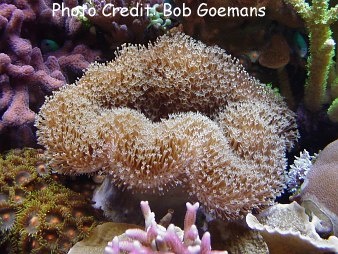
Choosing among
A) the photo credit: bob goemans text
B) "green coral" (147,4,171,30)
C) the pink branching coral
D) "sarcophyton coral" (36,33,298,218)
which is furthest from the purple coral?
the pink branching coral

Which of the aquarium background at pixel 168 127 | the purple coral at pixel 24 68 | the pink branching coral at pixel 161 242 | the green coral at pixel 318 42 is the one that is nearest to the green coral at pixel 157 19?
the aquarium background at pixel 168 127

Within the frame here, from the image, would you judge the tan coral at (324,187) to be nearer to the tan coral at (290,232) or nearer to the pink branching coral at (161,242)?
the tan coral at (290,232)

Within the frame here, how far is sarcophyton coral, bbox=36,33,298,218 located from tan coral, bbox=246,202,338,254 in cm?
9

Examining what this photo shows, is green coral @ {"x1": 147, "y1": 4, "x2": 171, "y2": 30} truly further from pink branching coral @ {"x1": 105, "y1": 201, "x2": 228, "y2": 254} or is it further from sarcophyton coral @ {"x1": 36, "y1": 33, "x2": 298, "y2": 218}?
pink branching coral @ {"x1": 105, "y1": 201, "x2": 228, "y2": 254}

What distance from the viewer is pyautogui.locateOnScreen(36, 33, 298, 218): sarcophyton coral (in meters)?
1.92

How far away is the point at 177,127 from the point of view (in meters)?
2.02

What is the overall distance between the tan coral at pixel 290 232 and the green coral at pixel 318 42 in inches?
36.4

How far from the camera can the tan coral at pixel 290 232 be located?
171cm

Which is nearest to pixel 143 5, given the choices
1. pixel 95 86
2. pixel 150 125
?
pixel 95 86

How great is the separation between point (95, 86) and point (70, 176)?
56 centimetres

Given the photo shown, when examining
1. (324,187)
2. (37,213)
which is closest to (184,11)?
(324,187)

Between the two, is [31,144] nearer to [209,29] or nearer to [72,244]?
[72,244]

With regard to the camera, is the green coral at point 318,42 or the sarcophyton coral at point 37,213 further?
the green coral at point 318,42

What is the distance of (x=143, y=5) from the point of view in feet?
8.57
